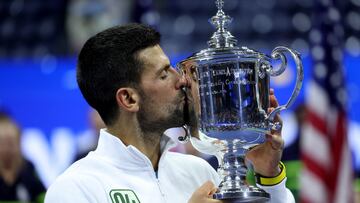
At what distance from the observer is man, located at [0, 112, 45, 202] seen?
6.21 metres

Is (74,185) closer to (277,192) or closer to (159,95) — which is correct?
(159,95)

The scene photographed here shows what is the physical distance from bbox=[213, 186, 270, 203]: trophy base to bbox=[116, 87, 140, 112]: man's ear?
1.48 feet

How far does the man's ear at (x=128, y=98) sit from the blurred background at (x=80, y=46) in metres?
2.72

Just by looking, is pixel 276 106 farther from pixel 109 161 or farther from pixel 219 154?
pixel 109 161

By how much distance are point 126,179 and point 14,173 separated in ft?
11.7

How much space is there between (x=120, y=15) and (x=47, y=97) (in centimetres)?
155

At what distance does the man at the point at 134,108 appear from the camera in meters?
2.86

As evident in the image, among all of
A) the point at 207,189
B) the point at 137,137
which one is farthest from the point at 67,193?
the point at 207,189

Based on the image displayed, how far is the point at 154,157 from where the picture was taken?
9.78 feet

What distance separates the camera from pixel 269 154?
116 inches

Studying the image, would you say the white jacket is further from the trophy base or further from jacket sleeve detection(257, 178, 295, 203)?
the trophy base

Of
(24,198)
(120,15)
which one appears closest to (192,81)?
(24,198)

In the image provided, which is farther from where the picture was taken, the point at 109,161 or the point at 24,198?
the point at 24,198

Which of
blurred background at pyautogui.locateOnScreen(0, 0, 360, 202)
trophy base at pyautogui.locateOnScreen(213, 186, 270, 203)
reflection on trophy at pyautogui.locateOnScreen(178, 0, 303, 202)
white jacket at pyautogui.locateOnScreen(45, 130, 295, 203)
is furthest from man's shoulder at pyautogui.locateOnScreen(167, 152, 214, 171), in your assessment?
blurred background at pyautogui.locateOnScreen(0, 0, 360, 202)
